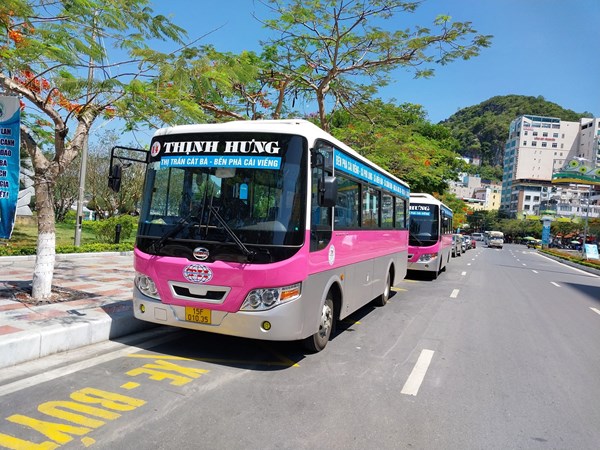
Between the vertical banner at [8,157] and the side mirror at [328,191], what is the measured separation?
4.28m

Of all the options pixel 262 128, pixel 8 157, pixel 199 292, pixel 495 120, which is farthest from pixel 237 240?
pixel 495 120

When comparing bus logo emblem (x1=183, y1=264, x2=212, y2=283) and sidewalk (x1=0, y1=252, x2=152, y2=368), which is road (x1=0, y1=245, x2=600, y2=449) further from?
bus logo emblem (x1=183, y1=264, x2=212, y2=283)

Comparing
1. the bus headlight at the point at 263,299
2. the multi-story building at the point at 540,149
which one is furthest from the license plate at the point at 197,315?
the multi-story building at the point at 540,149

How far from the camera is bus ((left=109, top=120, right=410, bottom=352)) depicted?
5094 millimetres

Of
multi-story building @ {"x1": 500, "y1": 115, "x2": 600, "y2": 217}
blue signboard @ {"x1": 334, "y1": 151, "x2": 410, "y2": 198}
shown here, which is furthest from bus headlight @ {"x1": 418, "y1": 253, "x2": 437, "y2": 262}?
multi-story building @ {"x1": 500, "y1": 115, "x2": 600, "y2": 217}

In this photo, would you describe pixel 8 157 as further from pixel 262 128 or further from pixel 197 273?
pixel 262 128

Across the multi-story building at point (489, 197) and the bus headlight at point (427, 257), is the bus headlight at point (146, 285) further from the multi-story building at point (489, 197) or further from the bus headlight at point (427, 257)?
the multi-story building at point (489, 197)

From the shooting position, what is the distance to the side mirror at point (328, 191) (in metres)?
5.30

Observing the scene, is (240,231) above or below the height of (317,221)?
below

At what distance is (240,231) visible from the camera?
A: 5.19m

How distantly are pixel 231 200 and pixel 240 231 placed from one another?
1.32 ft

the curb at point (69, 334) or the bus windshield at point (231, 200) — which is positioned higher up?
the bus windshield at point (231, 200)

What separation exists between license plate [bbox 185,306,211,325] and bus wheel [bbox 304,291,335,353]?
4.45 ft

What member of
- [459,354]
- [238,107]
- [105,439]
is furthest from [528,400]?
[238,107]
